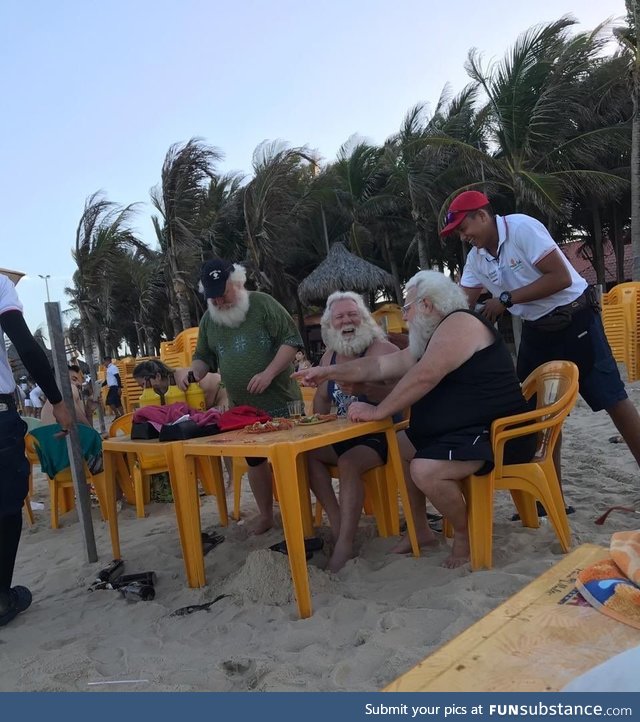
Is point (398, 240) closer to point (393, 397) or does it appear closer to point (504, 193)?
point (504, 193)

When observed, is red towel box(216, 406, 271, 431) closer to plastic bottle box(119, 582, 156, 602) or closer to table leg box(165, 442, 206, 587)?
table leg box(165, 442, 206, 587)

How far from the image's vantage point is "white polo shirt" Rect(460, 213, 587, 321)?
3.04m

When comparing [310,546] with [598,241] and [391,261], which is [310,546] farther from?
[391,261]

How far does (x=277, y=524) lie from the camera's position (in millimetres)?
3787

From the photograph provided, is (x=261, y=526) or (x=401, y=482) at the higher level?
(x=401, y=482)

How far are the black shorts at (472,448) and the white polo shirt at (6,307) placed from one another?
1972 mm

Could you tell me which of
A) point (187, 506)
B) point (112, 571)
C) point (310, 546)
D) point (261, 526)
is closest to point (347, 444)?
point (310, 546)

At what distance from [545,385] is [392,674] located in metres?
1.71

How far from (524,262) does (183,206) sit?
52.1 feet

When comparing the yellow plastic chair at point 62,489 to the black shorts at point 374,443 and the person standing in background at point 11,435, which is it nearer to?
the person standing in background at point 11,435

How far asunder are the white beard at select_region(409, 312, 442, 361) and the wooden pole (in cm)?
212

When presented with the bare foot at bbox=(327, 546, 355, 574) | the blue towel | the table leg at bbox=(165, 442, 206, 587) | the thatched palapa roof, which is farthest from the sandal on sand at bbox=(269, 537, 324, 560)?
the thatched palapa roof

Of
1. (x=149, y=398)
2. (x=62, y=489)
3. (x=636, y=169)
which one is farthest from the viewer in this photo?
(x=636, y=169)

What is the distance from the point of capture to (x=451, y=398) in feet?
8.80
